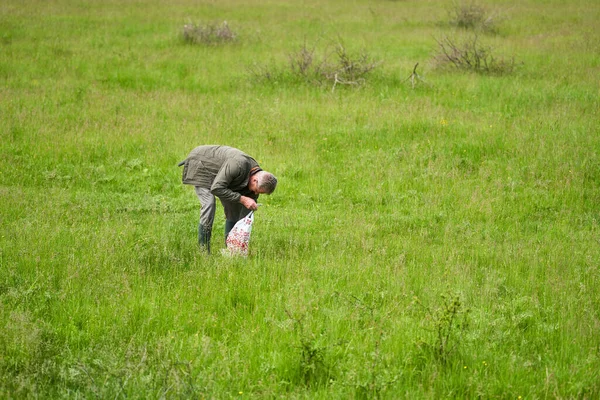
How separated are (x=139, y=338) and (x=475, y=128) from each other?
8.50 meters

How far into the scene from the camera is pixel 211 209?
7.21 m

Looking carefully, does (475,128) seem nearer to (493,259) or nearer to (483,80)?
(483,80)

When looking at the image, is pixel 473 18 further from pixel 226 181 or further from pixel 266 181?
pixel 226 181

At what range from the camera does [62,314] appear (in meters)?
5.69

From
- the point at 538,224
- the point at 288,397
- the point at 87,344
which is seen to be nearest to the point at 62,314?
the point at 87,344

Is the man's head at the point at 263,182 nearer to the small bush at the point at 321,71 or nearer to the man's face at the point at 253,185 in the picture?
the man's face at the point at 253,185

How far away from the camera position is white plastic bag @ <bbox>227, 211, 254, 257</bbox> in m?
6.98

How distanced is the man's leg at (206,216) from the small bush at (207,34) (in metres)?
13.1

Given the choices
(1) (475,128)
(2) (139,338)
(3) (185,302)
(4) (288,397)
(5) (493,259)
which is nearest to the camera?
(4) (288,397)

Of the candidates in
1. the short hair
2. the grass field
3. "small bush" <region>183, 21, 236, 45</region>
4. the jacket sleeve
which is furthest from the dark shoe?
"small bush" <region>183, 21, 236, 45</region>

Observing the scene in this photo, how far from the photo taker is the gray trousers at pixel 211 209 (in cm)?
722

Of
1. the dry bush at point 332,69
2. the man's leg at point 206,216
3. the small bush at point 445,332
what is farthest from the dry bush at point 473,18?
the small bush at point 445,332

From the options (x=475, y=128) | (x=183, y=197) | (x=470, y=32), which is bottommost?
(x=183, y=197)

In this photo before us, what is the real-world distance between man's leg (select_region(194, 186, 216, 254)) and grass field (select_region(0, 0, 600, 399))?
0.72 feet
